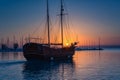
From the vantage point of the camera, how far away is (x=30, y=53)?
70.1 metres

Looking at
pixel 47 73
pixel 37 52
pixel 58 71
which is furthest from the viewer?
pixel 37 52

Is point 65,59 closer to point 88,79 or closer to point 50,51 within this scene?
point 50,51

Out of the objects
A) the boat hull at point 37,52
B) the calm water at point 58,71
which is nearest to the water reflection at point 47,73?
the calm water at point 58,71

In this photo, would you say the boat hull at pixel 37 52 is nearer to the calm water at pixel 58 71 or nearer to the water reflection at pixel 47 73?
the calm water at pixel 58 71

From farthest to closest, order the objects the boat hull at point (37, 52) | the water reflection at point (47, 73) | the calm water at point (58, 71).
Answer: the boat hull at point (37, 52), the water reflection at point (47, 73), the calm water at point (58, 71)

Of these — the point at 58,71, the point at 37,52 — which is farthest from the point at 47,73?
the point at 37,52

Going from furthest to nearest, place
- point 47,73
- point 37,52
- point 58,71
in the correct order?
point 37,52
point 58,71
point 47,73

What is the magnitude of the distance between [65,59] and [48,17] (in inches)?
645

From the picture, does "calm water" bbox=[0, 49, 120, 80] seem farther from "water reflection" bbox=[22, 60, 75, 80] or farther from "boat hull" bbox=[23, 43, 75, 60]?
"boat hull" bbox=[23, 43, 75, 60]

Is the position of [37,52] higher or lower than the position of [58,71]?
higher

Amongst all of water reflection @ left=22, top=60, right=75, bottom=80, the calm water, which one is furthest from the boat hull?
water reflection @ left=22, top=60, right=75, bottom=80

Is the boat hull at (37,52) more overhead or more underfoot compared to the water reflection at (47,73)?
more overhead

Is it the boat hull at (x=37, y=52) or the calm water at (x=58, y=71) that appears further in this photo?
the boat hull at (x=37, y=52)

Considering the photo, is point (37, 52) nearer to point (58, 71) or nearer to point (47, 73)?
point (58, 71)
